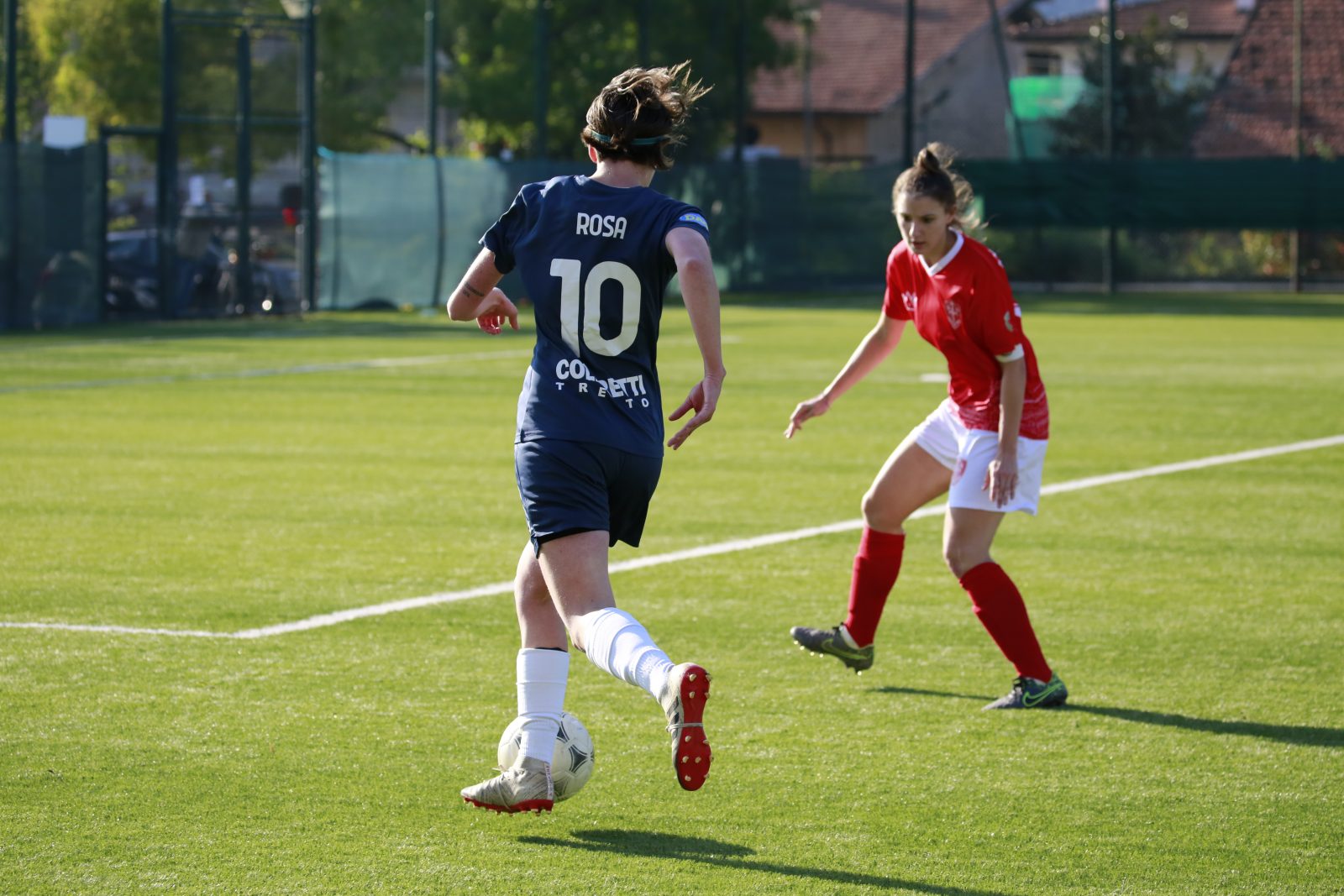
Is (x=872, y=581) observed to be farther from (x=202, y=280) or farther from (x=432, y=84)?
(x=432, y=84)

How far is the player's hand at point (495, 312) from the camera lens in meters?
5.23

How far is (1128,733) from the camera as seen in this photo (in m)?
6.10

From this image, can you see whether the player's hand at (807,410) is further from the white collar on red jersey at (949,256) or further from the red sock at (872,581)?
the white collar on red jersey at (949,256)

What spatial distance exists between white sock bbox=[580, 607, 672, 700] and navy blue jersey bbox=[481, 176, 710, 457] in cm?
46

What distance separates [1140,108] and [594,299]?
43092 millimetres

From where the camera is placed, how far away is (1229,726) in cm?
621

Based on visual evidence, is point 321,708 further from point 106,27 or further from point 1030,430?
point 106,27

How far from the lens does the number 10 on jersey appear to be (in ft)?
15.9

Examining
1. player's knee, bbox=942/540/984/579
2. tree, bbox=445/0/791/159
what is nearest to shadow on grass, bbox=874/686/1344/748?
player's knee, bbox=942/540/984/579

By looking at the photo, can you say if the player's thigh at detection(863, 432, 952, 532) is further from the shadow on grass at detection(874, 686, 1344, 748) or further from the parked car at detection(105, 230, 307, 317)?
the parked car at detection(105, 230, 307, 317)

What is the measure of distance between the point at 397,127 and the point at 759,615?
71532 mm

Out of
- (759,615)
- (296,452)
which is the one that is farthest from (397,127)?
(759,615)

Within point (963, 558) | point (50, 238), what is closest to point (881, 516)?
point (963, 558)

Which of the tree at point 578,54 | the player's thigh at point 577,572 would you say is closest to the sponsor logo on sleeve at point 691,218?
the player's thigh at point 577,572
